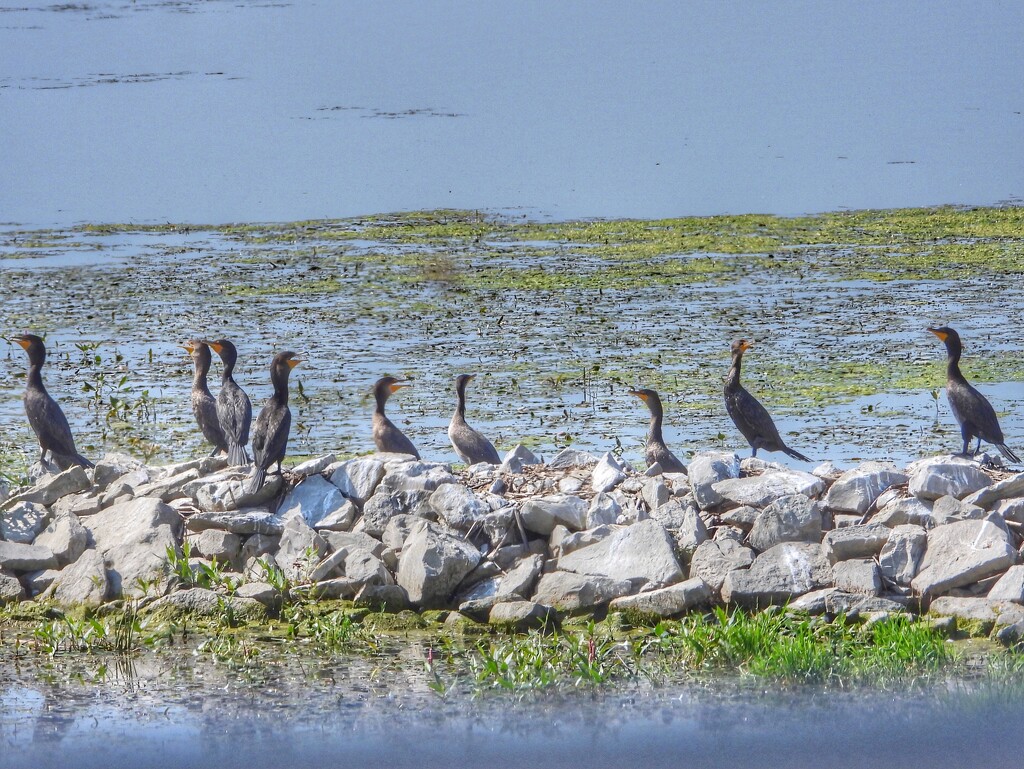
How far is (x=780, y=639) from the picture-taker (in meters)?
6.59

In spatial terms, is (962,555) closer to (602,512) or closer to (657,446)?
(602,512)

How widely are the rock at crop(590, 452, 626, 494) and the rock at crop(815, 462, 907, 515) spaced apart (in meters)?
1.28

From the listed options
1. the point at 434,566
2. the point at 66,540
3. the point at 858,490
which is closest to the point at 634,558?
the point at 434,566

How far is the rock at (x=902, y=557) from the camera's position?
738cm

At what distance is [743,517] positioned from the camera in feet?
25.9

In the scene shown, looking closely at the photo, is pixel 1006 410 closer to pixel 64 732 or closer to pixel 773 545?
pixel 773 545

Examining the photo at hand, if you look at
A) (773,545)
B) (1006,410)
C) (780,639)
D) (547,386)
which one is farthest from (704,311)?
(780,639)

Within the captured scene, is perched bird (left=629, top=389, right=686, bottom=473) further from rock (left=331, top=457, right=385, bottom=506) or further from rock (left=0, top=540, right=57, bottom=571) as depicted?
rock (left=0, top=540, right=57, bottom=571)

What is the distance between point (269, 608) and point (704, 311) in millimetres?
8925

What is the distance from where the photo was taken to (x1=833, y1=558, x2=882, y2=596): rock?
727 cm

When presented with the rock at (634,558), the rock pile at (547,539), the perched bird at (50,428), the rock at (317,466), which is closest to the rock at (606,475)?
the rock pile at (547,539)

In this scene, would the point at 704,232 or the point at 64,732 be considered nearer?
the point at 64,732

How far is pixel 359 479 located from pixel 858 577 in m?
3.09

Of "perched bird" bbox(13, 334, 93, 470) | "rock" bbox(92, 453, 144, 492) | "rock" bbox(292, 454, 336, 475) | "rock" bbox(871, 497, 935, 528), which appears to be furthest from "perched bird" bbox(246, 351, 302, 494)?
"rock" bbox(871, 497, 935, 528)
